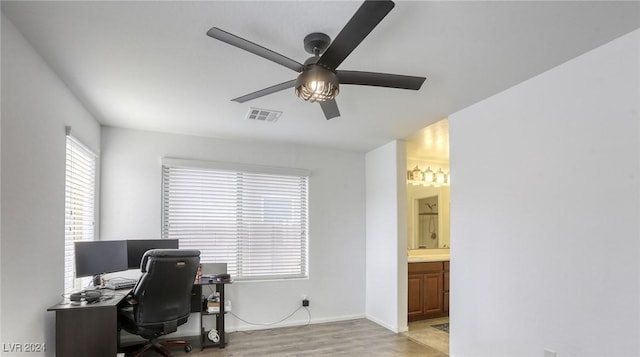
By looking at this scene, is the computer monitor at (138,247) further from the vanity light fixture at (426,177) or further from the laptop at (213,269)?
the vanity light fixture at (426,177)

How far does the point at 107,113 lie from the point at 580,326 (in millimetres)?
4405

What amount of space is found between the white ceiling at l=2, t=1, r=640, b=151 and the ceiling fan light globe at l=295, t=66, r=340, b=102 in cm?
27

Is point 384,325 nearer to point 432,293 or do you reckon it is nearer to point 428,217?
point 432,293

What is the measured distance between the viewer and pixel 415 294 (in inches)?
201

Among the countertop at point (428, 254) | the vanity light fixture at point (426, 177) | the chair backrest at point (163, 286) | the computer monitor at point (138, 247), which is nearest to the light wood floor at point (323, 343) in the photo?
the chair backrest at point (163, 286)

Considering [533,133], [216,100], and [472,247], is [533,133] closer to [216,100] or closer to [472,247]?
[472,247]

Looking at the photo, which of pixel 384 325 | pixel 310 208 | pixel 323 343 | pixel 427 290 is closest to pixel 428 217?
pixel 427 290

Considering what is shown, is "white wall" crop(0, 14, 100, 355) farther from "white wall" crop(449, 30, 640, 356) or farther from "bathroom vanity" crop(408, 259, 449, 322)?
"bathroom vanity" crop(408, 259, 449, 322)

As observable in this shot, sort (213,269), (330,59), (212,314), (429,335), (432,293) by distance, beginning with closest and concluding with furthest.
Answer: (330,59)
(212,314)
(213,269)
(429,335)
(432,293)

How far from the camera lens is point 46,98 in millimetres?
2588

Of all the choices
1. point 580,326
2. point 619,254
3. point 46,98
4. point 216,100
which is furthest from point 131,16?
point 580,326

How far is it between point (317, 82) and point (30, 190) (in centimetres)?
193

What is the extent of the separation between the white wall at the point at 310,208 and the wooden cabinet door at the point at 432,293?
0.89m

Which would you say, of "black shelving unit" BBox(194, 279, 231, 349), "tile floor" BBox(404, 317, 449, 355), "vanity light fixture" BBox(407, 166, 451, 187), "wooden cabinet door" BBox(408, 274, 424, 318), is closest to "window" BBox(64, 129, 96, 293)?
"black shelving unit" BBox(194, 279, 231, 349)
